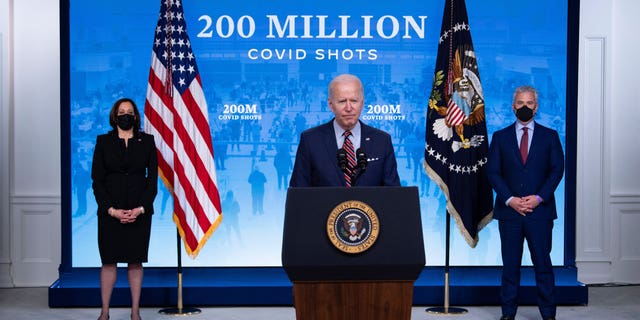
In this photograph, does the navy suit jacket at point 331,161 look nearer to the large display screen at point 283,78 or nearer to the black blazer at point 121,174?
the black blazer at point 121,174

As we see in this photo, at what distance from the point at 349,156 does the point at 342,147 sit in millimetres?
100

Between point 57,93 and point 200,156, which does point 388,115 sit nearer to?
point 200,156

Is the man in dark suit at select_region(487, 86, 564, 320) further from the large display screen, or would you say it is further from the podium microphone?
→ the podium microphone

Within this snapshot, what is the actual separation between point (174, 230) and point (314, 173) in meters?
3.70

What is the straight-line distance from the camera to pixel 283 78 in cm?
707

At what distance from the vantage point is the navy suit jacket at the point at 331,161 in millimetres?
3508

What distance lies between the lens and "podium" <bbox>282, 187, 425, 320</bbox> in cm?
285

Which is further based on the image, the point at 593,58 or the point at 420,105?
the point at 593,58

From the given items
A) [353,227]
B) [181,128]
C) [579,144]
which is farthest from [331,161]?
[579,144]

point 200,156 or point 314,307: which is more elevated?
point 200,156

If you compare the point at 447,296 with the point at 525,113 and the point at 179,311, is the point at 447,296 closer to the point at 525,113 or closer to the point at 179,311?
the point at 525,113

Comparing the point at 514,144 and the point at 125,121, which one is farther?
the point at 514,144

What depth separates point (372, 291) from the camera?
291 centimetres

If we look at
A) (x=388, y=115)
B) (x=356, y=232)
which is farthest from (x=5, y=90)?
(x=356, y=232)
